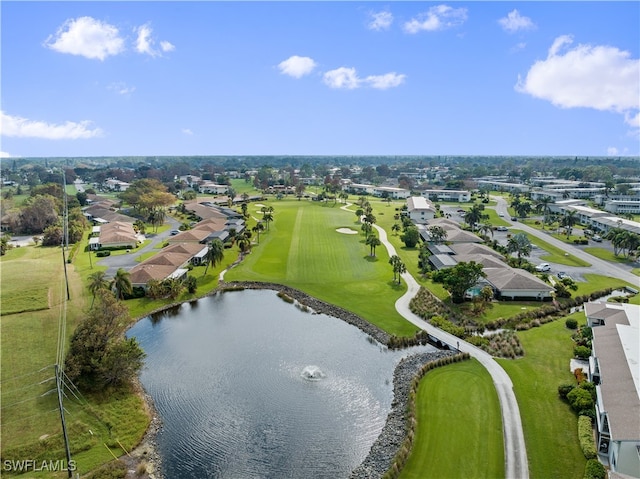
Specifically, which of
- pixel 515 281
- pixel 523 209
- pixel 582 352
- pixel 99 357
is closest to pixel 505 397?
pixel 582 352

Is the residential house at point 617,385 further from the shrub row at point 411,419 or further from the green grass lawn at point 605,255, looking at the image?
the green grass lawn at point 605,255

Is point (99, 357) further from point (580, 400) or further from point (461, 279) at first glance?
point (461, 279)

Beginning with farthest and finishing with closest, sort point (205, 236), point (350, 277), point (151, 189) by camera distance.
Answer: point (151, 189), point (205, 236), point (350, 277)

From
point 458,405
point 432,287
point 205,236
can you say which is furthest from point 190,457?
point 205,236

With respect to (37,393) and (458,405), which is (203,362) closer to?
(37,393)

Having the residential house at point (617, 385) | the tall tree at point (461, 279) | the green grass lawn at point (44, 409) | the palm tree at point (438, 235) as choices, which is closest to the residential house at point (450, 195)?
the palm tree at point (438, 235)
